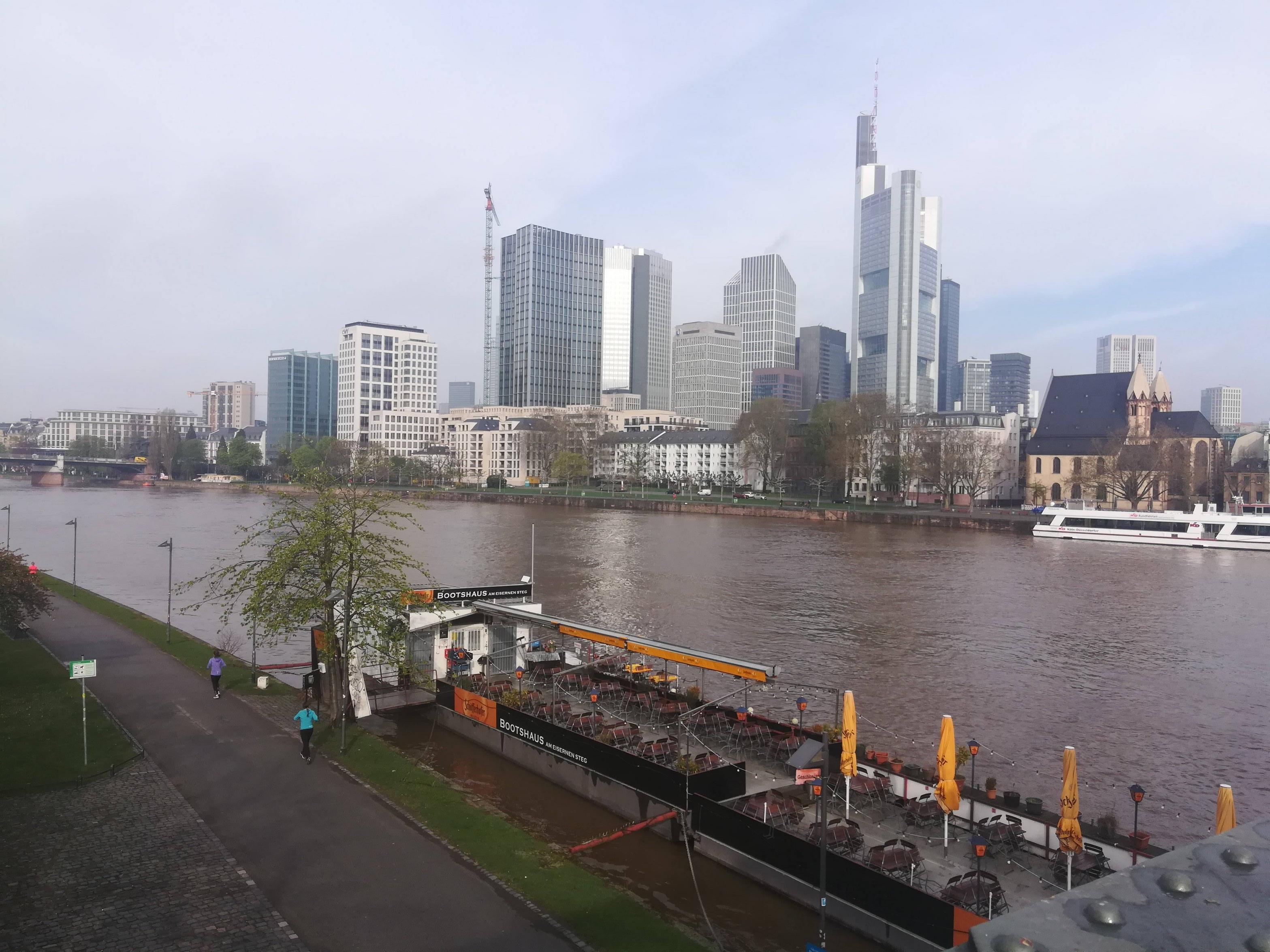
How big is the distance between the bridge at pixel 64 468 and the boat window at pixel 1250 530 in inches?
6514

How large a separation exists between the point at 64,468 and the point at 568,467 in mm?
105862

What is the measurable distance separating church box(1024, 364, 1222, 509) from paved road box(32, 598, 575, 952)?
89.4 m

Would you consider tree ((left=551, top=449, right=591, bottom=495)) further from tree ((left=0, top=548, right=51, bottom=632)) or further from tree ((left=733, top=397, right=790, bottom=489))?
tree ((left=0, top=548, right=51, bottom=632))

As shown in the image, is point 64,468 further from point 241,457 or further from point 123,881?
point 123,881

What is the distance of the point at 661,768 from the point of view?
14.8m

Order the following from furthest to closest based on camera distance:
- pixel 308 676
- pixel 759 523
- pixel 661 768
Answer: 1. pixel 759 523
2. pixel 308 676
3. pixel 661 768

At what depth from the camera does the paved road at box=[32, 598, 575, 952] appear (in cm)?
1051

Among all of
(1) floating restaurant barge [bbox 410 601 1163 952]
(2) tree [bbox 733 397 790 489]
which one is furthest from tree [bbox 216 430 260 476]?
(1) floating restaurant barge [bbox 410 601 1163 952]

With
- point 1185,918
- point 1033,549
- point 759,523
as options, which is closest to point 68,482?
point 759,523

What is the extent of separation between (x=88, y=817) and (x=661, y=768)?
8865 mm

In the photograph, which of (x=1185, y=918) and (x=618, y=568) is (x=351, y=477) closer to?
(x=1185, y=918)

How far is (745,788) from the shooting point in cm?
1474

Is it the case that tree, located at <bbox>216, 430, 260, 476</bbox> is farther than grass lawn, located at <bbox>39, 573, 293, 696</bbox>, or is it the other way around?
tree, located at <bbox>216, 430, 260, 476</bbox>

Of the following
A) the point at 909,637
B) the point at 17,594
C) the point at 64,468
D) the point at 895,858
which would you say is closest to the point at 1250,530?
the point at 909,637
